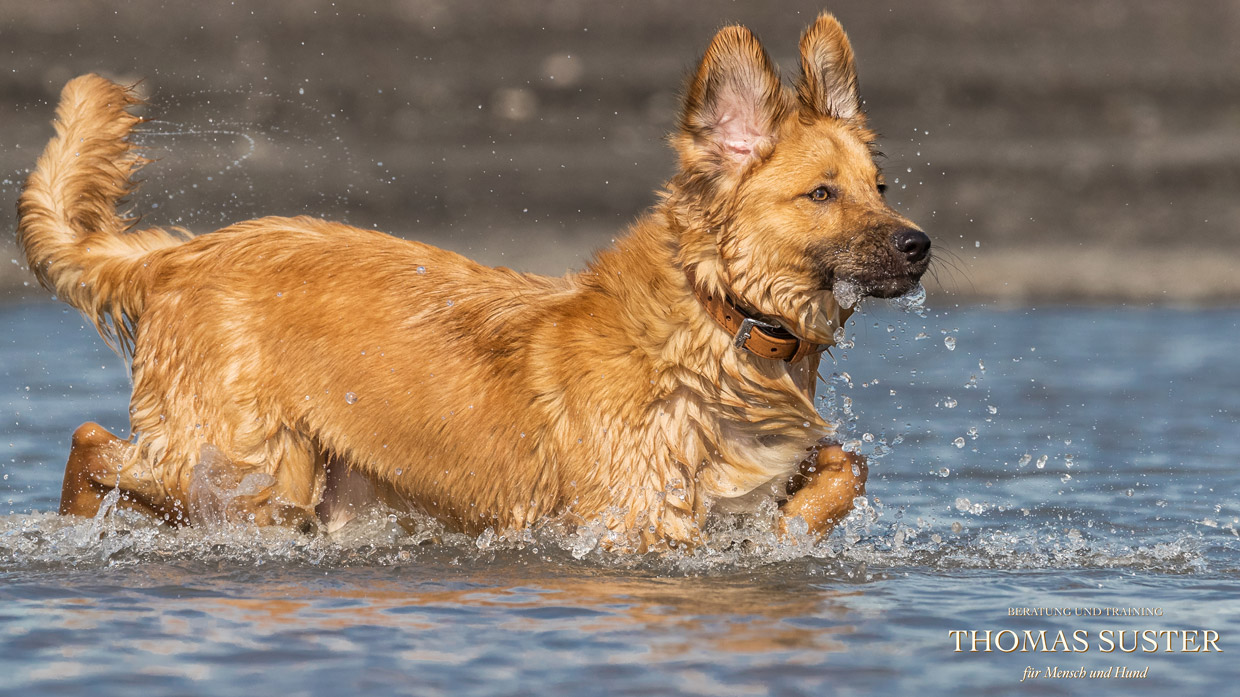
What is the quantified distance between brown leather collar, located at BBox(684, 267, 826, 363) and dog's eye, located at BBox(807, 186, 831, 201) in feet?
1.61

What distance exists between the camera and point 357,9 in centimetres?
2153

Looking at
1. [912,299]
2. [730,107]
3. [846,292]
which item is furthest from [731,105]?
Answer: [912,299]

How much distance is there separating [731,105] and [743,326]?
33.9 inches

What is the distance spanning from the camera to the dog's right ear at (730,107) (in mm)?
5750

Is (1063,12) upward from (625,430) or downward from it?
upward

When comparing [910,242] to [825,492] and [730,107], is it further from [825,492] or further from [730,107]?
[825,492]

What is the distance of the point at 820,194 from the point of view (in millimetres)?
5707

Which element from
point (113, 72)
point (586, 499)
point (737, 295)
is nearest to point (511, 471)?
point (586, 499)

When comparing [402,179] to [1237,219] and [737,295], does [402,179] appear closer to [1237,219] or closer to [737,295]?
[1237,219]

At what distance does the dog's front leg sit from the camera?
19.2 ft

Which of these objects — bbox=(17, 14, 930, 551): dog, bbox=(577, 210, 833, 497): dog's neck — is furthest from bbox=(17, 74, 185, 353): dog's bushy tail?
bbox=(577, 210, 833, 497): dog's neck

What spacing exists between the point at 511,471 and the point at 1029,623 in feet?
6.80

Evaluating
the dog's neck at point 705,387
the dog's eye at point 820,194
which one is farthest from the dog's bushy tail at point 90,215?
the dog's eye at point 820,194

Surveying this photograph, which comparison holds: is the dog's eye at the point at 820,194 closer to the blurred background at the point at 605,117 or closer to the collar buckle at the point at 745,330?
the collar buckle at the point at 745,330
